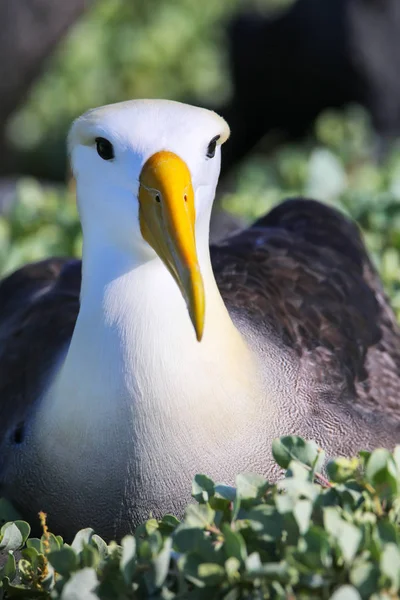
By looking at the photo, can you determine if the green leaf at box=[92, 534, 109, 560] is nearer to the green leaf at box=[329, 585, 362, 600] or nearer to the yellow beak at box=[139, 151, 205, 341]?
the yellow beak at box=[139, 151, 205, 341]

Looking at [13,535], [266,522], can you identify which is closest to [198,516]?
[266,522]

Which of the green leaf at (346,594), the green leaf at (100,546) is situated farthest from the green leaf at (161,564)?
the green leaf at (100,546)

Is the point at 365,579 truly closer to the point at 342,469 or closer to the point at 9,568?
the point at 342,469

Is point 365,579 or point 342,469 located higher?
point 342,469

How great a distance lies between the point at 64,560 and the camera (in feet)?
7.82

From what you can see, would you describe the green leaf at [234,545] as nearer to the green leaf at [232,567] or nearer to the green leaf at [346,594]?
the green leaf at [232,567]

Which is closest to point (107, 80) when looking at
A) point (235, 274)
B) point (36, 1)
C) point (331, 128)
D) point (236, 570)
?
point (36, 1)

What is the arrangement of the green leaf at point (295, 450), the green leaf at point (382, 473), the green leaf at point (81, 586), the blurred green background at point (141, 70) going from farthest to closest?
the blurred green background at point (141, 70)
the green leaf at point (295, 450)
the green leaf at point (382, 473)
the green leaf at point (81, 586)

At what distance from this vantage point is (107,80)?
10.3 meters

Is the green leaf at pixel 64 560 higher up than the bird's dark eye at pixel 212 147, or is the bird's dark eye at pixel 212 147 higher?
the bird's dark eye at pixel 212 147

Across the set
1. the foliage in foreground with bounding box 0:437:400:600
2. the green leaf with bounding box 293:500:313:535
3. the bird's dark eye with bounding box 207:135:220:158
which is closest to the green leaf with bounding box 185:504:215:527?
the foliage in foreground with bounding box 0:437:400:600

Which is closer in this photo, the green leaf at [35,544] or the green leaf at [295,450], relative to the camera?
the green leaf at [295,450]

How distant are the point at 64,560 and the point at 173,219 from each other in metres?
0.80

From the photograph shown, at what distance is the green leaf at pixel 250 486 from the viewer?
7.95 feet
